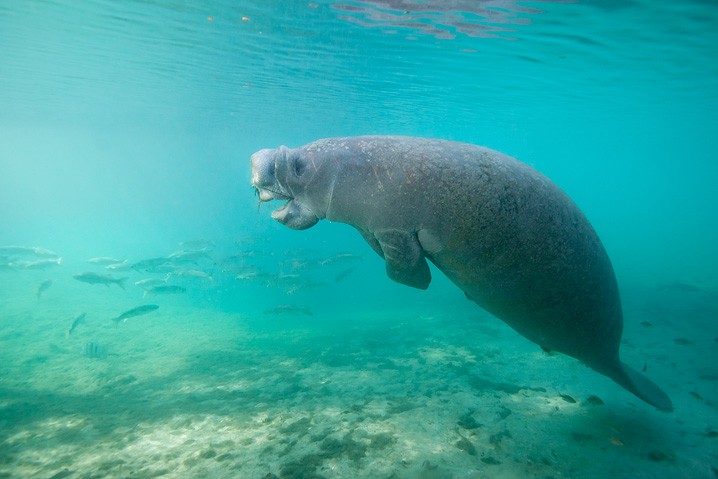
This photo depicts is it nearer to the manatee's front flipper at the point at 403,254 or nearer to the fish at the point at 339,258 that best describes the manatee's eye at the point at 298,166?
the manatee's front flipper at the point at 403,254

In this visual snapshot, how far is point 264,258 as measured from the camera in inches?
1032

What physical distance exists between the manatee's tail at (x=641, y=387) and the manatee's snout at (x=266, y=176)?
3.58 metres

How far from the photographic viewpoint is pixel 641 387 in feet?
12.6

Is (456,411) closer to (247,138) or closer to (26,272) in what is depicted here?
(26,272)

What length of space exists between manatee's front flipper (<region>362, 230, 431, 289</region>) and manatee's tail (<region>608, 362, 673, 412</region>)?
248cm

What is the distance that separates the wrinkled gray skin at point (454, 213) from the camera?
243 cm

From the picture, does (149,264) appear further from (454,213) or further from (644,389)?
(644,389)

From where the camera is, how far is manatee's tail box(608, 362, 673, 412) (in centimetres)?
362

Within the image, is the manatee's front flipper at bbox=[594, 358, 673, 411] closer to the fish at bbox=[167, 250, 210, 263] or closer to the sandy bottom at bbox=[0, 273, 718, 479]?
the sandy bottom at bbox=[0, 273, 718, 479]

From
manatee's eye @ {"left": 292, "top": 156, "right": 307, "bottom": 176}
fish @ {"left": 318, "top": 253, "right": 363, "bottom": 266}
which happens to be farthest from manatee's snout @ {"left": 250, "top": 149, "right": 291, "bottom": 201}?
fish @ {"left": 318, "top": 253, "right": 363, "bottom": 266}

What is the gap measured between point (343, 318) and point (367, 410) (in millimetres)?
10648

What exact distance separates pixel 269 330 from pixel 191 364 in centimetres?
500

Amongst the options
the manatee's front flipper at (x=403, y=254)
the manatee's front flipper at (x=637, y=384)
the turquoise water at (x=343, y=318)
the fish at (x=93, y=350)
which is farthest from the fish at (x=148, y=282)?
the manatee's front flipper at (x=637, y=384)

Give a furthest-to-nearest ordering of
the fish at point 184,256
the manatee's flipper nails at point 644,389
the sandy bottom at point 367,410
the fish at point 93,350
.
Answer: the fish at point 184,256, the fish at point 93,350, the sandy bottom at point 367,410, the manatee's flipper nails at point 644,389
